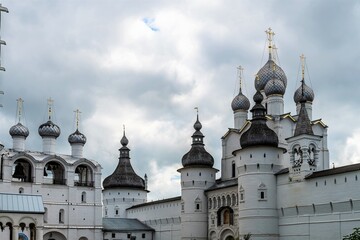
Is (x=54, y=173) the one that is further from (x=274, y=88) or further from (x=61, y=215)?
(x=274, y=88)

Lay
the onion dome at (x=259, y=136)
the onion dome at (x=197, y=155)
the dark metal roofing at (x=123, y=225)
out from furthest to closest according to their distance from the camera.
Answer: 1. the dark metal roofing at (x=123, y=225)
2. the onion dome at (x=197, y=155)
3. the onion dome at (x=259, y=136)

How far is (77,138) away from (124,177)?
10940 millimetres

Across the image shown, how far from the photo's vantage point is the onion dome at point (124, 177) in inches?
2336

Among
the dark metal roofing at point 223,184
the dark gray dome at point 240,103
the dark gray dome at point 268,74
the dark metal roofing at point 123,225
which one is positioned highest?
the dark gray dome at point 268,74

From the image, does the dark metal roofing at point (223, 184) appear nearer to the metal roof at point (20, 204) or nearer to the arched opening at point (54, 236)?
the arched opening at point (54, 236)

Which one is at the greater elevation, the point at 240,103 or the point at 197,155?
the point at 240,103

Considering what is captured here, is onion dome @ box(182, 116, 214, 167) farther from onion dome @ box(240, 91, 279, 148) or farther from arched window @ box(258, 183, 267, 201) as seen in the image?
arched window @ box(258, 183, 267, 201)

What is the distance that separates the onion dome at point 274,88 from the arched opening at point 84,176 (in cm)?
1562

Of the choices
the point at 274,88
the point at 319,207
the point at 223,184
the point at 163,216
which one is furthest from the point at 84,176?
the point at 319,207

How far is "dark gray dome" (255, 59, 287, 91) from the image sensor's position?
45688 mm

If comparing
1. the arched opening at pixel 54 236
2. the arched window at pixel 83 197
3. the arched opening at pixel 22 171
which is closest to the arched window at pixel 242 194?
the arched window at pixel 83 197

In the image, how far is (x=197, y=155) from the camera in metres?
44.9

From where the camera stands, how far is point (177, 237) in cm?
4869

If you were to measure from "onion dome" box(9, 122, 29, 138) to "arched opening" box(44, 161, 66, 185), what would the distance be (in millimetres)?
2974
